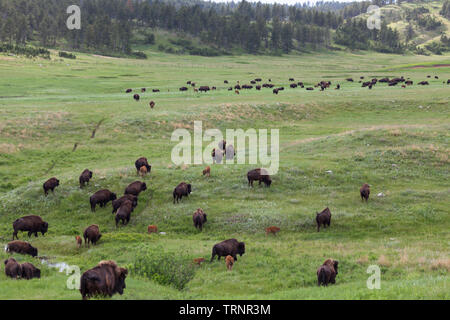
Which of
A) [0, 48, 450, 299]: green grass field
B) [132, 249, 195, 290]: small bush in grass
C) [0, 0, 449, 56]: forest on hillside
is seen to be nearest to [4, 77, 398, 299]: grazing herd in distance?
[0, 48, 450, 299]: green grass field

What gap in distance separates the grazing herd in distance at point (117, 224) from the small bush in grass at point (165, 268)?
0.79m

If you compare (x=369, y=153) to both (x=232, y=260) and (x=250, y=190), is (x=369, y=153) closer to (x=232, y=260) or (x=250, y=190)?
(x=250, y=190)

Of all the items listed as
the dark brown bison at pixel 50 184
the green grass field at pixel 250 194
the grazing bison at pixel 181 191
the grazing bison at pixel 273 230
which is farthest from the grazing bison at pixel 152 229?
the dark brown bison at pixel 50 184

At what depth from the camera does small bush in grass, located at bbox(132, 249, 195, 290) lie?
14711 millimetres

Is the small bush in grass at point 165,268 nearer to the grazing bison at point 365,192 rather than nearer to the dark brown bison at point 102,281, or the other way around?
the dark brown bison at point 102,281

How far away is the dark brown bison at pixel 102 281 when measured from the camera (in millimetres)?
11359

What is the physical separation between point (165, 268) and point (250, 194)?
11480mm

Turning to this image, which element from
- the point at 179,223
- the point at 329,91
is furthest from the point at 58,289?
the point at 329,91

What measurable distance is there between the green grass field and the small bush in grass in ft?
0.98

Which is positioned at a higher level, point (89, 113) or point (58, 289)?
point (89, 113)

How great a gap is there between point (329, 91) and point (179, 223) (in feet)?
167

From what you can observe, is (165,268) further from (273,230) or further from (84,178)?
(84,178)

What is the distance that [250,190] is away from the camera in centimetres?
2662

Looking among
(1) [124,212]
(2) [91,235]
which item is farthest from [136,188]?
(2) [91,235]
